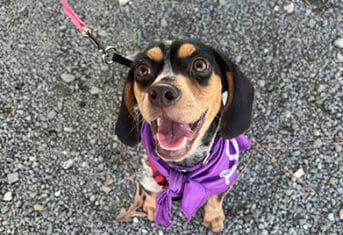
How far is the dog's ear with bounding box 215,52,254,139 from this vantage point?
3928 mm

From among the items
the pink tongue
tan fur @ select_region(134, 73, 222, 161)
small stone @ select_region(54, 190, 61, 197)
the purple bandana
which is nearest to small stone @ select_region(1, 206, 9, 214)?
small stone @ select_region(54, 190, 61, 197)

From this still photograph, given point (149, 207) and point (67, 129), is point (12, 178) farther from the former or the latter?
point (149, 207)

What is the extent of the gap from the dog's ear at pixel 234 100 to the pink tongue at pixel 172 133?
0.41m

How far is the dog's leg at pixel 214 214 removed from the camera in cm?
493

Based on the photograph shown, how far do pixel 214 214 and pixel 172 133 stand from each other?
1.50m

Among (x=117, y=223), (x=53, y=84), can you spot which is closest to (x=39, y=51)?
(x=53, y=84)

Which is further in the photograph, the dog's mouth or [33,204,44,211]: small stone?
[33,204,44,211]: small stone

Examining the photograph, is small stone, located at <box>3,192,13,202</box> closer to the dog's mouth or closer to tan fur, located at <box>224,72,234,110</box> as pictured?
the dog's mouth

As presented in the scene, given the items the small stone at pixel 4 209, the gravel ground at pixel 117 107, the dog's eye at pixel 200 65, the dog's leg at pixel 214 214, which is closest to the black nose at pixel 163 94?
the dog's eye at pixel 200 65

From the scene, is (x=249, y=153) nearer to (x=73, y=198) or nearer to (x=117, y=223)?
(x=117, y=223)

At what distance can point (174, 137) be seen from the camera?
3.78 meters

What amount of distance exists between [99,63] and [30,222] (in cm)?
176

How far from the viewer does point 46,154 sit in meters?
5.44

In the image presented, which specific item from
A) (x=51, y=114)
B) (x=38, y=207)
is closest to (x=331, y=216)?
(x=38, y=207)
